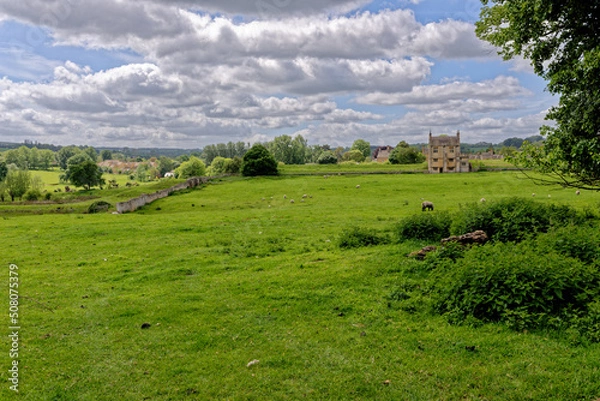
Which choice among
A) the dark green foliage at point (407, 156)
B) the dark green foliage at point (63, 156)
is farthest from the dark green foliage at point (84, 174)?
the dark green foliage at point (63, 156)

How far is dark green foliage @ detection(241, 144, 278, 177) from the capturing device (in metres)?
69.8

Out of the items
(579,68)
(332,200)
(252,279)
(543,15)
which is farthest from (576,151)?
(332,200)

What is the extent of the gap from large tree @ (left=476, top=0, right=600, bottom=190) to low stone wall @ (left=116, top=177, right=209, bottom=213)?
3265 cm

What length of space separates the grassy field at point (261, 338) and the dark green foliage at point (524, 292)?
443mm

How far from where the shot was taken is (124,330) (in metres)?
8.02

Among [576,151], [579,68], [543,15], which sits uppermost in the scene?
[543,15]

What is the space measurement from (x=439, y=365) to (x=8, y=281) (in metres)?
12.7

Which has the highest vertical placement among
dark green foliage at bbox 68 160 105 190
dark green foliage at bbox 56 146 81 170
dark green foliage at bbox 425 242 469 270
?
dark green foliage at bbox 56 146 81 170

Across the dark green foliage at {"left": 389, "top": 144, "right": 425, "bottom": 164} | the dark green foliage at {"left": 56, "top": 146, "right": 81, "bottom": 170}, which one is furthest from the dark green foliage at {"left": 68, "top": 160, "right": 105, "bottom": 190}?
the dark green foliage at {"left": 56, "top": 146, "right": 81, "bottom": 170}

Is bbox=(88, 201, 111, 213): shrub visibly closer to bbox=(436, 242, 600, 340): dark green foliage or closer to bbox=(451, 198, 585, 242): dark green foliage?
bbox=(451, 198, 585, 242): dark green foliage

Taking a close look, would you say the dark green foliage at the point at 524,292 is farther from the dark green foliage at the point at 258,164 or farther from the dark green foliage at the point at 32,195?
the dark green foliage at the point at 32,195

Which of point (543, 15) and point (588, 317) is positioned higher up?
point (543, 15)

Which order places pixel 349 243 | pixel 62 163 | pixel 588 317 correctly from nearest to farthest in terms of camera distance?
1. pixel 588 317
2. pixel 349 243
3. pixel 62 163

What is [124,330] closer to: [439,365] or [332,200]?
[439,365]
